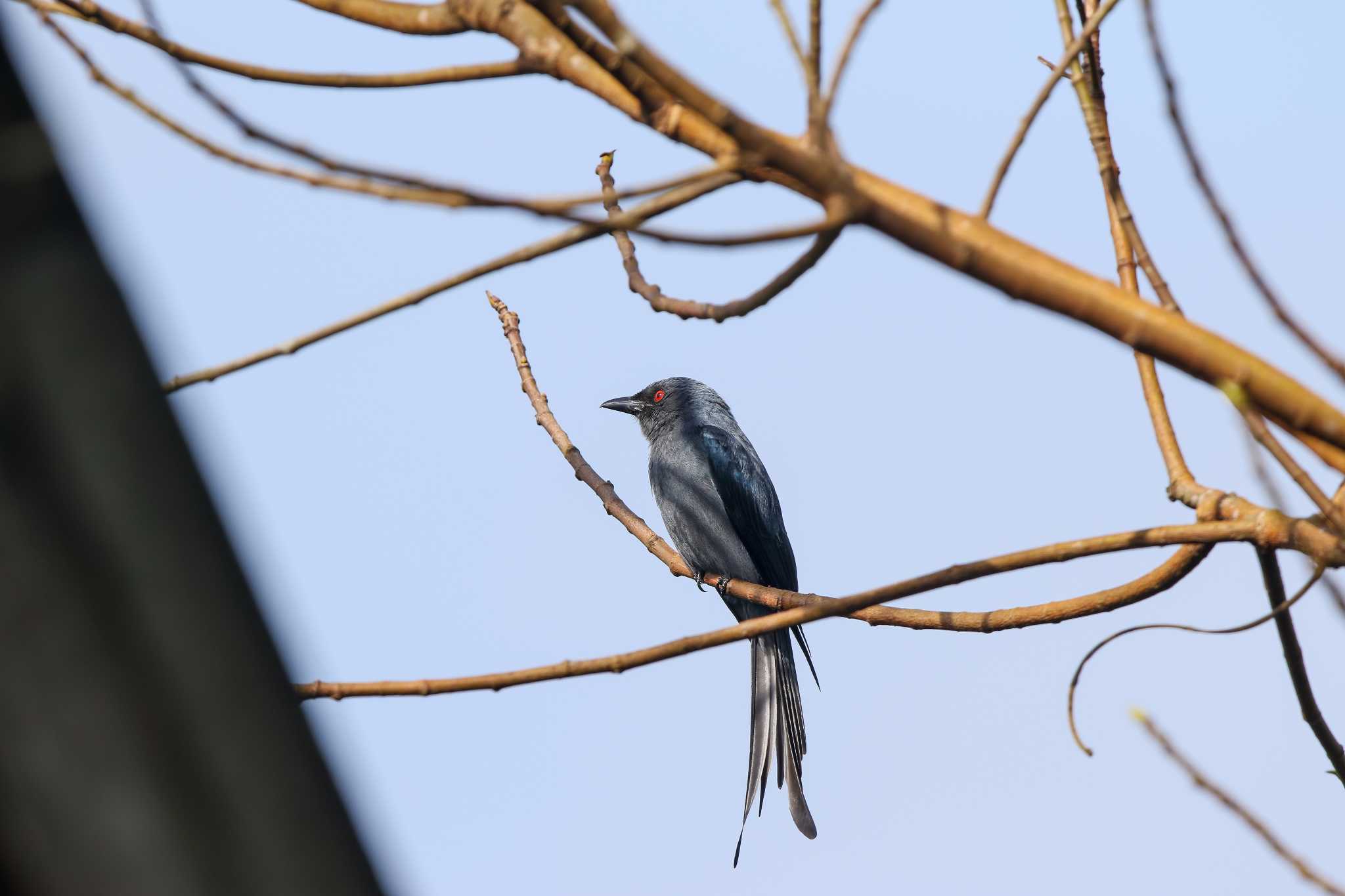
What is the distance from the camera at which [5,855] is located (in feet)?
3.14

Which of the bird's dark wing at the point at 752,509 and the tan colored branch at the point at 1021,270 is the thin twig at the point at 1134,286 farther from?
the bird's dark wing at the point at 752,509

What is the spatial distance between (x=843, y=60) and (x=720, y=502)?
6.14m

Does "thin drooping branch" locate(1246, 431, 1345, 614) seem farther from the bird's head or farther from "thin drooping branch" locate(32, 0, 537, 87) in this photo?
the bird's head

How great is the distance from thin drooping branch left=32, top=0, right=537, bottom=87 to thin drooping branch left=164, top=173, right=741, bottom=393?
1.11 feet

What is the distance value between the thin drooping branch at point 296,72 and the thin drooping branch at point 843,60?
21.9 inches

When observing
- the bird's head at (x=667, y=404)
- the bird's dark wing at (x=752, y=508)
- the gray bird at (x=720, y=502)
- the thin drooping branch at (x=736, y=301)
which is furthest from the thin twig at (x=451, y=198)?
the bird's head at (x=667, y=404)

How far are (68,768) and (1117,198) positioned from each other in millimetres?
2033

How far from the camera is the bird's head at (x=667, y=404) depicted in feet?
28.1

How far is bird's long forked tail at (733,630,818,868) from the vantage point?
5.73m

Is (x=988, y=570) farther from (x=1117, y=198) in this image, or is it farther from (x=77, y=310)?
(x=77, y=310)

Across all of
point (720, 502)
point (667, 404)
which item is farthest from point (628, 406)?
point (720, 502)

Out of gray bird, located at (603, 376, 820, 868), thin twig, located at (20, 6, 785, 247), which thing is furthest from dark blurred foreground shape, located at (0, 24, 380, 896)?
gray bird, located at (603, 376, 820, 868)

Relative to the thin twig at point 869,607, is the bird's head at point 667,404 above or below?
above

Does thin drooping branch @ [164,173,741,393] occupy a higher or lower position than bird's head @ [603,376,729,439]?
lower
